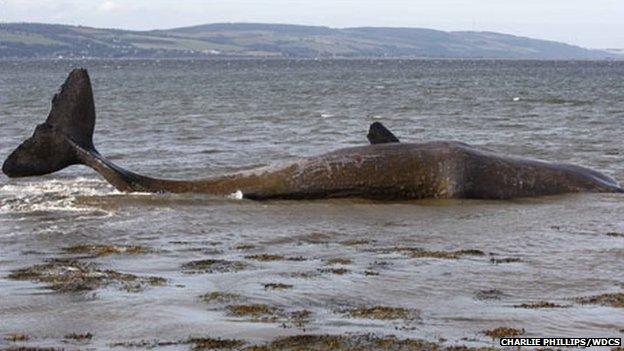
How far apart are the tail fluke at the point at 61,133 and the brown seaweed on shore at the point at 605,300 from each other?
9088 mm

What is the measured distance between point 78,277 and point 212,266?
4.14 feet

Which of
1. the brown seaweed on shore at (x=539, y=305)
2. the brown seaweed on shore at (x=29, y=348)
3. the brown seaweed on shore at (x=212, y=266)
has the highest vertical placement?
the brown seaweed on shore at (x=539, y=305)

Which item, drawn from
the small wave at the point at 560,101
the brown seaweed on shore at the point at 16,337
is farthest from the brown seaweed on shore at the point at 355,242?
the small wave at the point at 560,101

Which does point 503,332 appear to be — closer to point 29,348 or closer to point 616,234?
point 29,348

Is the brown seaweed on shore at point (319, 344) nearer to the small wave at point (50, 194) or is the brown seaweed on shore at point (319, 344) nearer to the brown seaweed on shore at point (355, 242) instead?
the brown seaweed on shore at point (355, 242)

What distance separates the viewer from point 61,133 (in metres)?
15.7

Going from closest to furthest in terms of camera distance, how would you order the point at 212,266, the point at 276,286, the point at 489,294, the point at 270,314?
1. the point at 270,314
2. the point at 489,294
3. the point at 276,286
4. the point at 212,266

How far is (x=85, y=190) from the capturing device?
16.4 meters

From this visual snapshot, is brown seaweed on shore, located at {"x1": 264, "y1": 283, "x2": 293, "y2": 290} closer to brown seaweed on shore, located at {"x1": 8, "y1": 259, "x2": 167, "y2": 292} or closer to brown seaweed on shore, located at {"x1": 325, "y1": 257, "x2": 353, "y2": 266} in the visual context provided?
brown seaweed on shore, located at {"x1": 8, "y1": 259, "x2": 167, "y2": 292}

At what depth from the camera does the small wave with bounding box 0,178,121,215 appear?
1439 centimetres

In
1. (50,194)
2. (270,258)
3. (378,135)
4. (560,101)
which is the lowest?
(560,101)

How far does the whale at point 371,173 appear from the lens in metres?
14.4

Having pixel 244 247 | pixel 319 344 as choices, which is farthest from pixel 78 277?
pixel 319 344

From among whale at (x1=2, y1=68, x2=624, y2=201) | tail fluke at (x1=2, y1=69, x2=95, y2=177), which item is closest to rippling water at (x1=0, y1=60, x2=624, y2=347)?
whale at (x1=2, y1=68, x2=624, y2=201)
